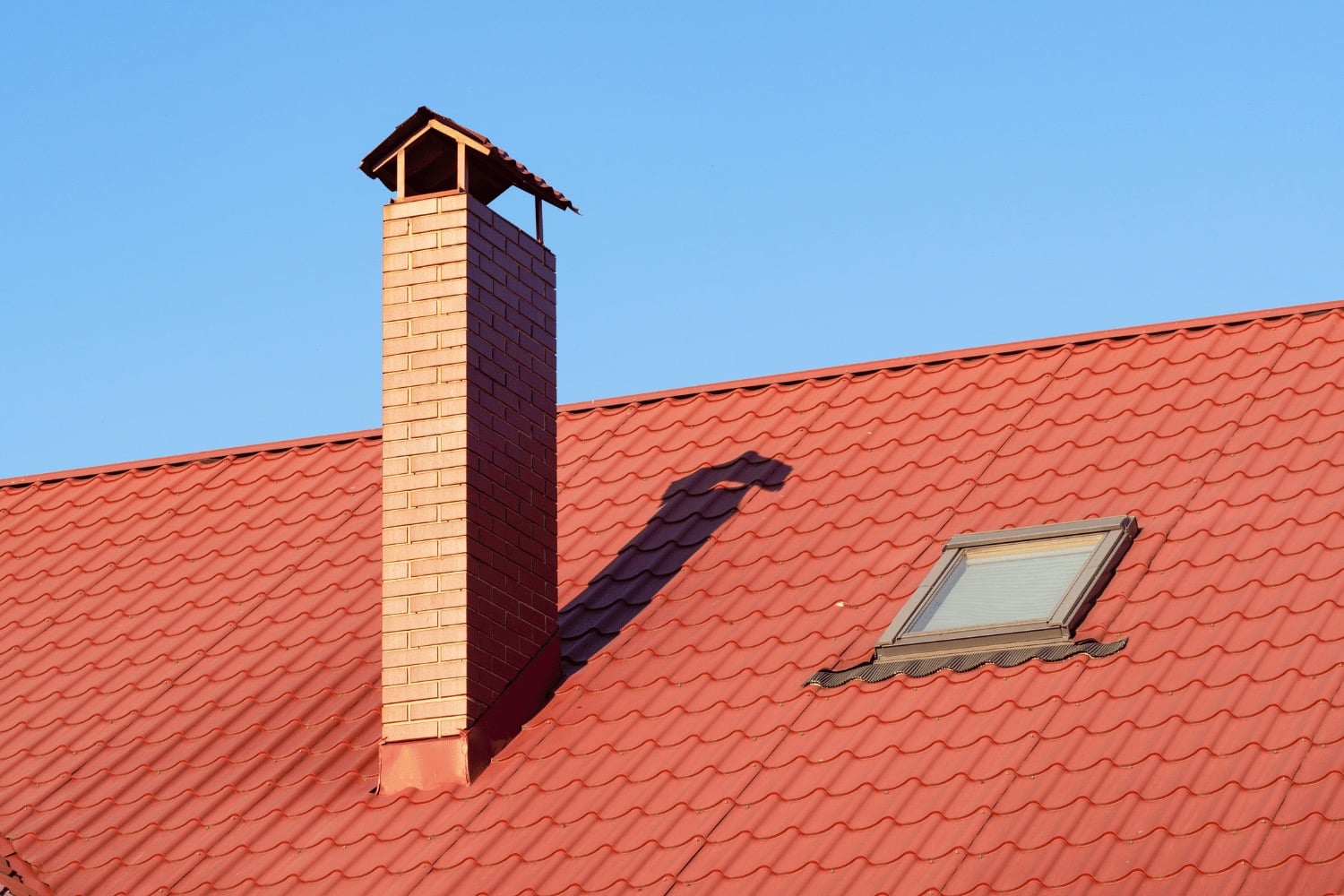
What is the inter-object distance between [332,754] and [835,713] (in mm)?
2621

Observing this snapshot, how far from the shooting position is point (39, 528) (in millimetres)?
13656

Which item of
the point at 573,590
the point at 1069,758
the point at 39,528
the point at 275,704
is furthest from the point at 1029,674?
the point at 39,528

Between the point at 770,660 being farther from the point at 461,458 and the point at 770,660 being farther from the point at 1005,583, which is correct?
the point at 461,458

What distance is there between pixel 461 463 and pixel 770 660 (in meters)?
1.78

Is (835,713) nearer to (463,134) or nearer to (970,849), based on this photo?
(970,849)

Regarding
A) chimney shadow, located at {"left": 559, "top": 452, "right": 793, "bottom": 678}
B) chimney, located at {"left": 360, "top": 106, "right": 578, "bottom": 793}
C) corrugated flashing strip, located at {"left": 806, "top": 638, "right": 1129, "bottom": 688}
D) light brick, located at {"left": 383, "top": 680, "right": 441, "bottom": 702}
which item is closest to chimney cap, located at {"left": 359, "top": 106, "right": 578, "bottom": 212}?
chimney, located at {"left": 360, "top": 106, "right": 578, "bottom": 793}

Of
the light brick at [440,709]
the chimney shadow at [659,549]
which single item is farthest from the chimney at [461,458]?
the chimney shadow at [659,549]

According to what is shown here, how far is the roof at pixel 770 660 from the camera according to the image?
819 cm

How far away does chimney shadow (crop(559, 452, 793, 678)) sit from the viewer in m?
10.8

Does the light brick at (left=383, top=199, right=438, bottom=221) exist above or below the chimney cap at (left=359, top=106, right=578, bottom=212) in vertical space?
below

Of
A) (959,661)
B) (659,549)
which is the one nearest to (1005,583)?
(959,661)

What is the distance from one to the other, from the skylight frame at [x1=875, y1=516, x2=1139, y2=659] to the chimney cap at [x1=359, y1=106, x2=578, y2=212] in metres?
3.08

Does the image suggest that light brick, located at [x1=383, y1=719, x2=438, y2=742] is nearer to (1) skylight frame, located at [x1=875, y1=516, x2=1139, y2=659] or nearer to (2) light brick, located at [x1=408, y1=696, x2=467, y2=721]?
(2) light brick, located at [x1=408, y1=696, x2=467, y2=721]

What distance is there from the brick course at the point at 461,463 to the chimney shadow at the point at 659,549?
294mm
